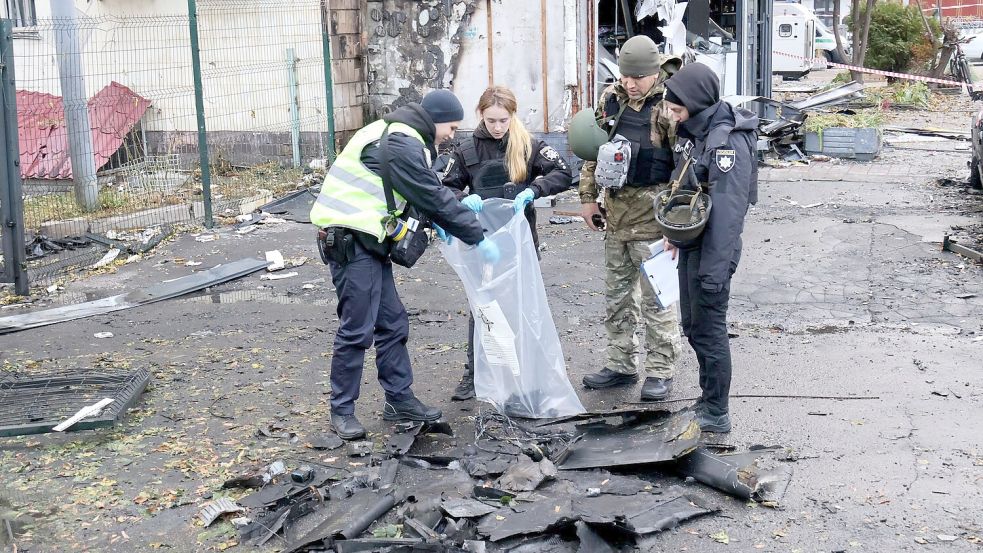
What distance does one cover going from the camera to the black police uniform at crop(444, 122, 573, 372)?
17.5ft

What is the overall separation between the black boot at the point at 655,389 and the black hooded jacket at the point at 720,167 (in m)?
0.90

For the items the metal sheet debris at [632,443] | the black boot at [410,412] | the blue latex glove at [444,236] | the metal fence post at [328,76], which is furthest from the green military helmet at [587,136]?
the metal fence post at [328,76]

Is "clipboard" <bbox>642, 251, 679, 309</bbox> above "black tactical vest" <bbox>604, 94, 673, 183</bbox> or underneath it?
underneath

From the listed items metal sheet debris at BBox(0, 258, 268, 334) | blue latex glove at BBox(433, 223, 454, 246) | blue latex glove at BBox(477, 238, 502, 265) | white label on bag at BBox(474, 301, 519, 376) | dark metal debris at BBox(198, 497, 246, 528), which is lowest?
dark metal debris at BBox(198, 497, 246, 528)

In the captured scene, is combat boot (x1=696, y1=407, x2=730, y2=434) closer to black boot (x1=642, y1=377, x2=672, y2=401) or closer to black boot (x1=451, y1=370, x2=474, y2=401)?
black boot (x1=642, y1=377, x2=672, y2=401)

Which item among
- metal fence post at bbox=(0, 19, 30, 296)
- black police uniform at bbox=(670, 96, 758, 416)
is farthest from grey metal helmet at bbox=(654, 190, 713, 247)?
metal fence post at bbox=(0, 19, 30, 296)

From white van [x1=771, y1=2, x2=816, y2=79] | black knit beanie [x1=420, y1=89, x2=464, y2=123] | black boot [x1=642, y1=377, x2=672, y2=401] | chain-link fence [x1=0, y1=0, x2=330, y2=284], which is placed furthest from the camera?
white van [x1=771, y1=2, x2=816, y2=79]

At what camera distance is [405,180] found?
183 inches

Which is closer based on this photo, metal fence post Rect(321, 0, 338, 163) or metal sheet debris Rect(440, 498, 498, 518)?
metal sheet debris Rect(440, 498, 498, 518)

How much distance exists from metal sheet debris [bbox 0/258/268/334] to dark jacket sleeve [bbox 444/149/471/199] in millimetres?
3220

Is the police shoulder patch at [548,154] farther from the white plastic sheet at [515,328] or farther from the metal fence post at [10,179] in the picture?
the metal fence post at [10,179]

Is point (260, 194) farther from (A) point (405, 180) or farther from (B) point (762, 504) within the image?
(B) point (762, 504)

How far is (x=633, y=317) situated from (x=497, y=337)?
0.97 m

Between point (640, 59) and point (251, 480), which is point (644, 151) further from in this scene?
point (251, 480)
